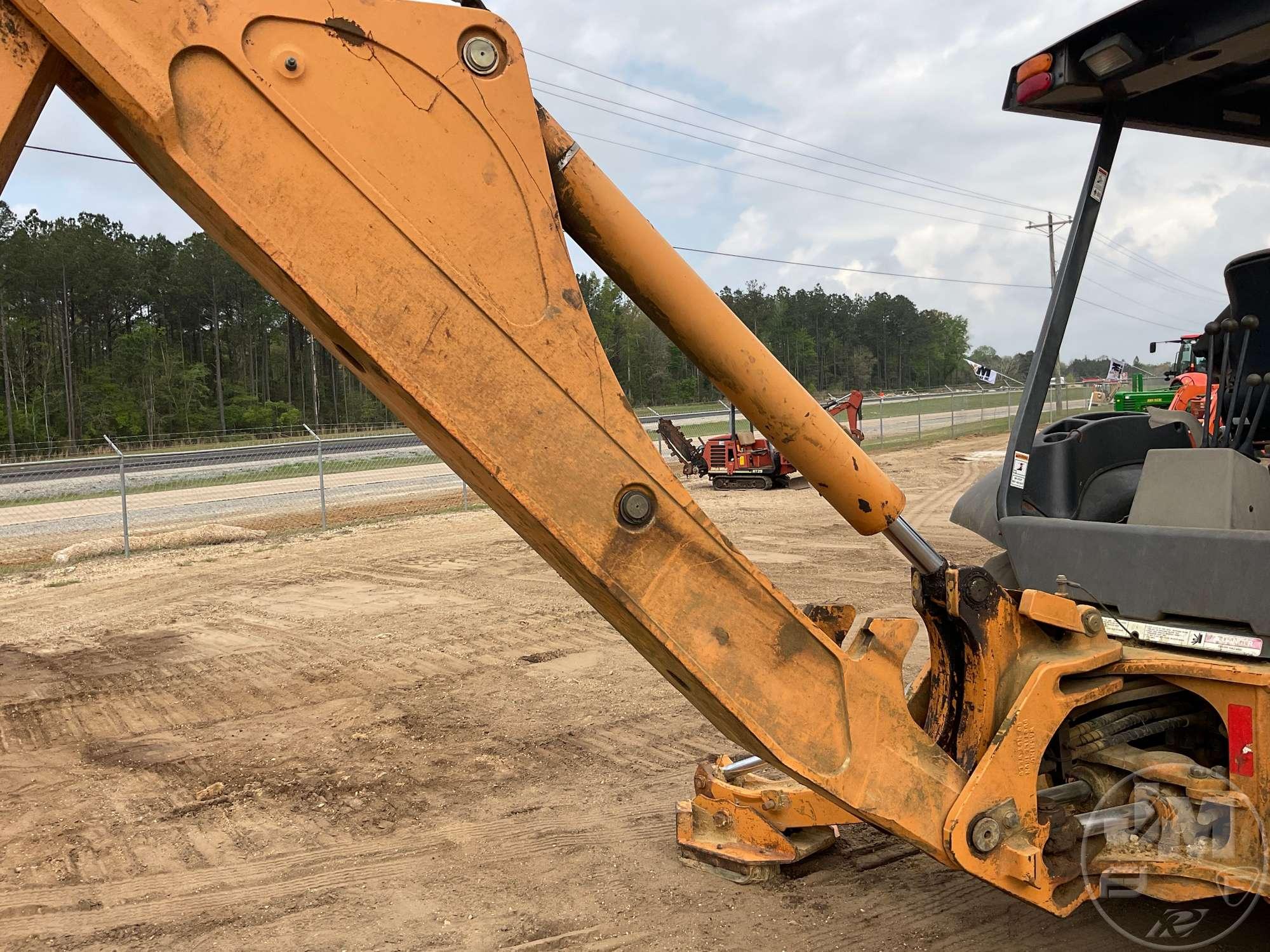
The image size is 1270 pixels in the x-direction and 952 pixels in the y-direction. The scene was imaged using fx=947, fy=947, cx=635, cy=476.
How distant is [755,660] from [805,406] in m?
0.65

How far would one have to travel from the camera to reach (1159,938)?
327cm

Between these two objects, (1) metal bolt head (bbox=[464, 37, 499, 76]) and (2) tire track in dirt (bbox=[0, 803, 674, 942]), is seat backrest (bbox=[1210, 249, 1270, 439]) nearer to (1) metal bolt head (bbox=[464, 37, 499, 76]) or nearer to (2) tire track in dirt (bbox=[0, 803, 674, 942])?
(1) metal bolt head (bbox=[464, 37, 499, 76])

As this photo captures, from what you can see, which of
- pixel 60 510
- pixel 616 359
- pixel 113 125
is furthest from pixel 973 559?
pixel 616 359

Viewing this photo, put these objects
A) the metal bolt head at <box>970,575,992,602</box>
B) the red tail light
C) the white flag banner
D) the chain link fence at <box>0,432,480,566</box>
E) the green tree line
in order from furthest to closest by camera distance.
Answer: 1. the green tree line
2. the chain link fence at <box>0,432,480,566</box>
3. the white flag banner
4. the red tail light
5. the metal bolt head at <box>970,575,992,602</box>

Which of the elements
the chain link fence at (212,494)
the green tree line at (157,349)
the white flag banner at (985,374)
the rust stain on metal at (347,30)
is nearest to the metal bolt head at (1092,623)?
the rust stain on metal at (347,30)

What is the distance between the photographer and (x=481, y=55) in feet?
6.53

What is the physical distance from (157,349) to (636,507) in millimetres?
49224

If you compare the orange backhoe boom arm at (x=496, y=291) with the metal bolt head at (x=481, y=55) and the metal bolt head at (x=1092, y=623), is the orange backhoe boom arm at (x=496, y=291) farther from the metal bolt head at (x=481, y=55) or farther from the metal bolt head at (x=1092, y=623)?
the metal bolt head at (x=1092, y=623)

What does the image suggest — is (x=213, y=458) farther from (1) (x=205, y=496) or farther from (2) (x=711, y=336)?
(2) (x=711, y=336)

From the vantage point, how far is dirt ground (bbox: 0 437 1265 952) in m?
3.52

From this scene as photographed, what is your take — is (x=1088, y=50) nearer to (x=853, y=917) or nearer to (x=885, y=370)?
(x=853, y=917)

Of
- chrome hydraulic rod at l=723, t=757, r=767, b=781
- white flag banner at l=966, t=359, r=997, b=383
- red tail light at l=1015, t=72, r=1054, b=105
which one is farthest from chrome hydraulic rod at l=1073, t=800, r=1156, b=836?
white flag banner at l=966, t=359, r=997, b=383

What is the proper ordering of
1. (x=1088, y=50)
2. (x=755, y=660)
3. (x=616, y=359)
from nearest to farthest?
(x=755, y=660), (x=1088, y=50), (x=616, y=359)

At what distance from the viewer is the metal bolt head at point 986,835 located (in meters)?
2.58
